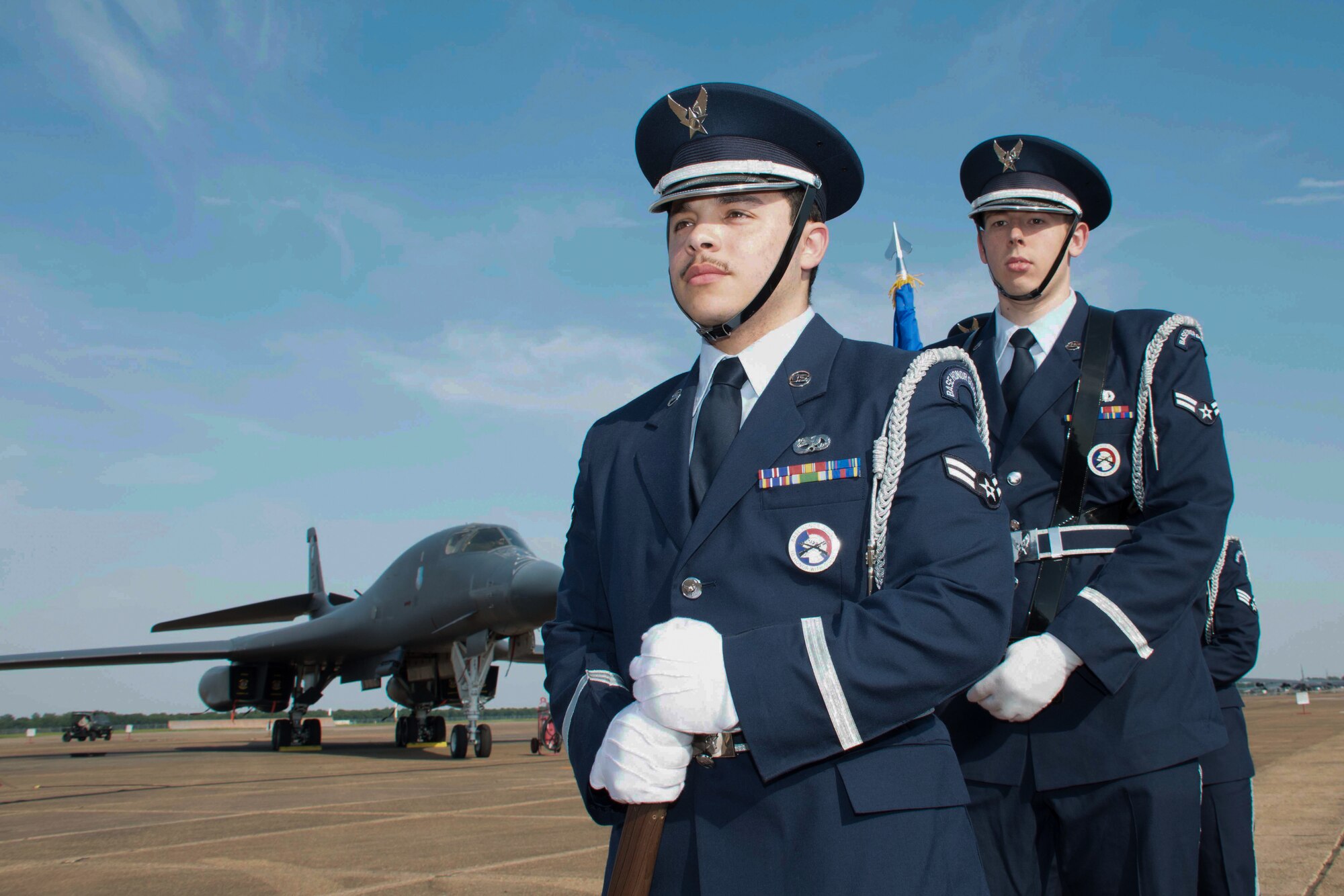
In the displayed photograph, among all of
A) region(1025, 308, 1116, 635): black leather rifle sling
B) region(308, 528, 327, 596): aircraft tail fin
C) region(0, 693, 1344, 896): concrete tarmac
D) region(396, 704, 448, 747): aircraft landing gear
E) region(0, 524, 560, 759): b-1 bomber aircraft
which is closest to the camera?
region(1025, 308, 1116, 635): black leather rifle sling

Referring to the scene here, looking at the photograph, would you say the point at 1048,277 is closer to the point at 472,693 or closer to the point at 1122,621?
the point at 1122,621

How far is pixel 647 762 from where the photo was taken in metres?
1.51

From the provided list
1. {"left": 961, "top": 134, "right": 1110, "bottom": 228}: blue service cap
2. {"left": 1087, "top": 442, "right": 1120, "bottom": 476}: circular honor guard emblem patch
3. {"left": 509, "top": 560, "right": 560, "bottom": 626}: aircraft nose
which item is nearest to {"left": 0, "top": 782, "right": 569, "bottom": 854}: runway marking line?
{"left": 509, "top": 560, "right": 560, "bottom": 626}: aircraft nose

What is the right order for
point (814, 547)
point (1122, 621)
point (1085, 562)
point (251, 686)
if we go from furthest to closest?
point (251, 686) < point (1085, 562) < point (1122, 621) < point (814, 547)

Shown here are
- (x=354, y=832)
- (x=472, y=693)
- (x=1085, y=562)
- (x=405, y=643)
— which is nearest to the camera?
(x=1085, y=562)

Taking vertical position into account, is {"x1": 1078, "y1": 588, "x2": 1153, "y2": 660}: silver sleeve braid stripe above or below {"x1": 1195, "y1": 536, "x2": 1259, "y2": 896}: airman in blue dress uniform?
above

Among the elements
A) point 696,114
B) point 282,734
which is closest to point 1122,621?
point 696,114

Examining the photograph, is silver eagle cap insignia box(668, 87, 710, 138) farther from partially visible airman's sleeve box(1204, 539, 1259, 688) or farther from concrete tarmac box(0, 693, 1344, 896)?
concrete tarmac box(0, 693, 1344, 896)

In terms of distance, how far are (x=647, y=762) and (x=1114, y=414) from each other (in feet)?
5.50

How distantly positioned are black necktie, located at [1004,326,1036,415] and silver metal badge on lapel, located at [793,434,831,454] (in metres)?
1.08

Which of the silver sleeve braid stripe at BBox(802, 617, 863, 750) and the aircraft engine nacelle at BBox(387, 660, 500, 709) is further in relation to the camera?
the aircraft engine nacelle at BBox(387, 660, 500, 709)

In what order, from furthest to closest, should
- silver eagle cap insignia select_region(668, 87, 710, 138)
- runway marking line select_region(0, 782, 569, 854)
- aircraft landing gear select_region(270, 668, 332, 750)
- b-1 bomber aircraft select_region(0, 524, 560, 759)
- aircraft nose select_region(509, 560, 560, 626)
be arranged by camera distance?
aircraft landing gear select_region(270, 668, 332, 750) → b-1 bomber aircraft select_region(0, 524, 560, 759) → aircraft nose select_region(509, 560, 560, 626) → runway marking line select_region(0, 782, 569, 854) → silver eagle cap insignia select_region(668, 87, 710, 138)

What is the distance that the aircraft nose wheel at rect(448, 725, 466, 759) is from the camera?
1639cm

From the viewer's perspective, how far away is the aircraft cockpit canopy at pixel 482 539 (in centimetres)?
1645
